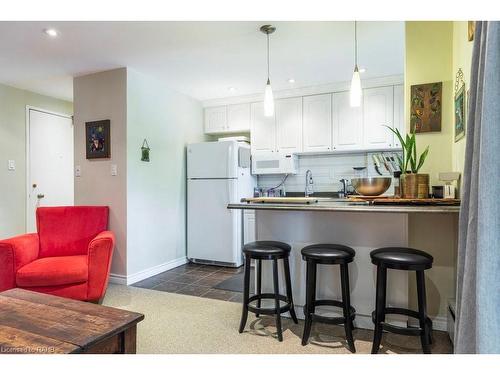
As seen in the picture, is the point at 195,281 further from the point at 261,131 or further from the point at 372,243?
the point at 261,131

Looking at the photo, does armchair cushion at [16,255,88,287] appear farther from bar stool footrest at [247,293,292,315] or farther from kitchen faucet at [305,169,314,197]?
kitchen faucet at [305,169,314,197]

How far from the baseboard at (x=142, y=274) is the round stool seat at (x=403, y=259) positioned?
2.65m

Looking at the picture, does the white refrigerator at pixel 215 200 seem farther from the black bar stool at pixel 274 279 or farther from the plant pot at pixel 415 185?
the plant pot at pixel 415 185

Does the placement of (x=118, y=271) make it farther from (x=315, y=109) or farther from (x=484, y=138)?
(x=484, y=138)

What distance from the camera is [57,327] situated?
1.37 metres

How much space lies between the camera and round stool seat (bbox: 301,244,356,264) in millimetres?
2033

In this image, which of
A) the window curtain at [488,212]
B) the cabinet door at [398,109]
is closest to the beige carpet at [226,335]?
the window curtain at [488,212]

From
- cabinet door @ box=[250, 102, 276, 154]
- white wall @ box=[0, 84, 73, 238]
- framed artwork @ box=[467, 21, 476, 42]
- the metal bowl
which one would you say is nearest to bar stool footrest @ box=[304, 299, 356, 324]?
the metal bowl

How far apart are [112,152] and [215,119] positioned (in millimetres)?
1821

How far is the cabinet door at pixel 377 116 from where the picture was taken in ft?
13.0

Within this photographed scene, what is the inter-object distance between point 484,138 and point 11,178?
16.1ft
